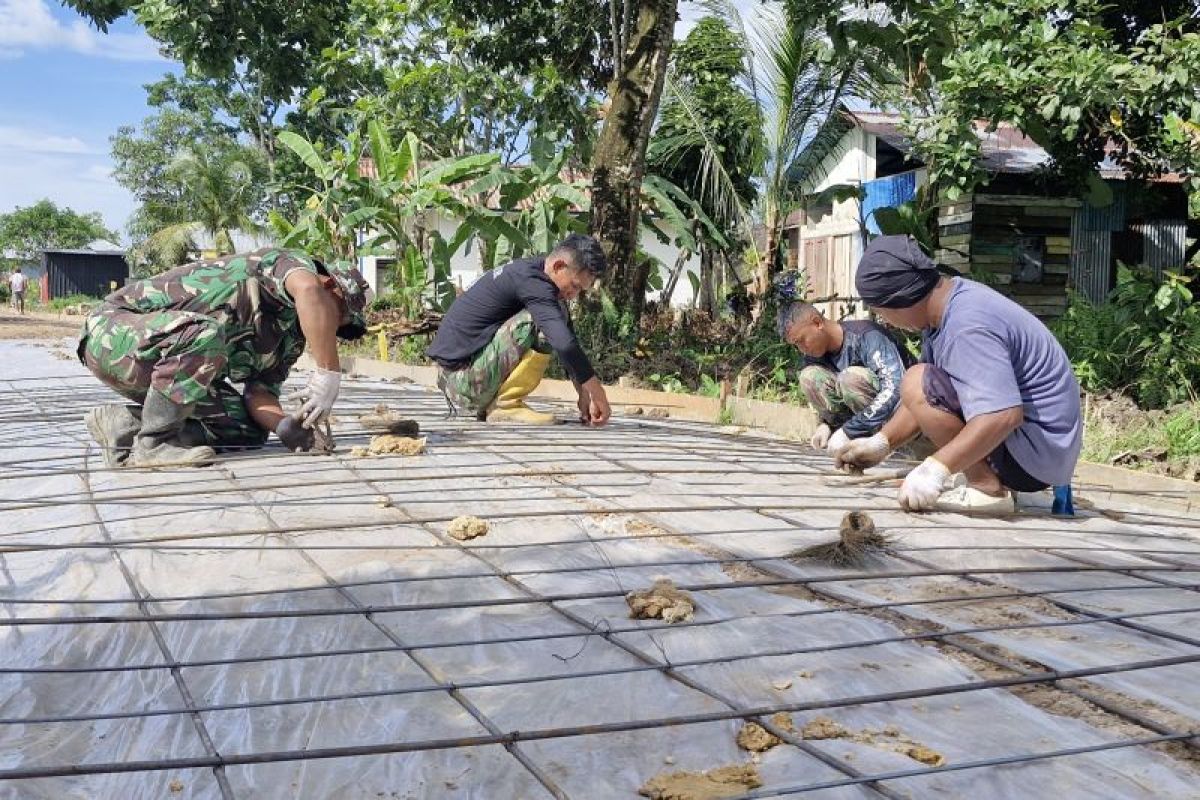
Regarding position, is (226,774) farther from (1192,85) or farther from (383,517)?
A: (1192,85)

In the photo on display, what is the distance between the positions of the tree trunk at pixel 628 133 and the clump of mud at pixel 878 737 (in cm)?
562

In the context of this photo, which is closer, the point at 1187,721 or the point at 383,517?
the point at 1187,721

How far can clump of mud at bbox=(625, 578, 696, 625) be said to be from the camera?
1.84m

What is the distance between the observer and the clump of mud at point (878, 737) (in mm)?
1297

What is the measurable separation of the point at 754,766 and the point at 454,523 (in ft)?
4.19

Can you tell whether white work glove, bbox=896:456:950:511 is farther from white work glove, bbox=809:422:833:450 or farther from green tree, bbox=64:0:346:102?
green tree, bbox=64:0:346:102

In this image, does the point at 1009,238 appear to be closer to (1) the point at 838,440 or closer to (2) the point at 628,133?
(2) the point at 628,133

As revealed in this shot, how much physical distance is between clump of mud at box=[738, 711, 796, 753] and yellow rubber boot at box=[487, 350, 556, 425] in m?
3.09

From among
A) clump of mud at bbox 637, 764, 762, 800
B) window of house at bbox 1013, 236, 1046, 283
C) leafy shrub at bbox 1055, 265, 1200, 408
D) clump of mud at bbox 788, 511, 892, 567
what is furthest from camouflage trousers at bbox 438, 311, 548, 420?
window of house at bbox 1013, 236, 1046, 283

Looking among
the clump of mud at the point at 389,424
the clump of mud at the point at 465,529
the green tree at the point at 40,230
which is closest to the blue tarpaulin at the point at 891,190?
the clump of mud at the point at 389,424

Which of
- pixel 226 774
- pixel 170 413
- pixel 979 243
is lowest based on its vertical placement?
pixel 226 774

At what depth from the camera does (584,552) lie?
2.34 meters

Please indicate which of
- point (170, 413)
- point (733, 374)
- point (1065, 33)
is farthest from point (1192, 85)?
point (170, 413)

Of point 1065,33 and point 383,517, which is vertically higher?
point 1065,33
